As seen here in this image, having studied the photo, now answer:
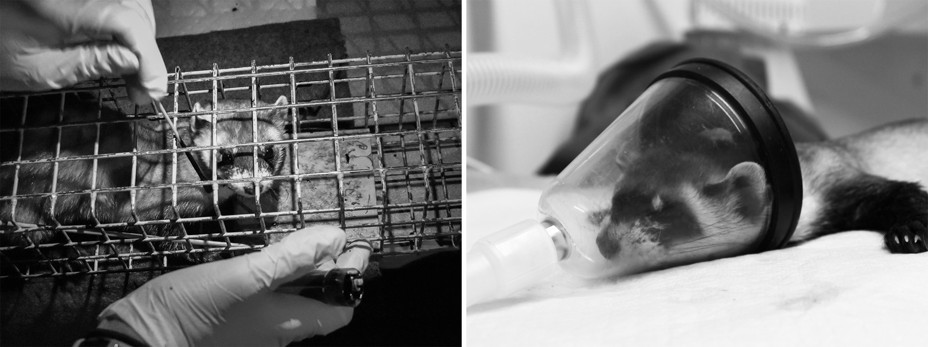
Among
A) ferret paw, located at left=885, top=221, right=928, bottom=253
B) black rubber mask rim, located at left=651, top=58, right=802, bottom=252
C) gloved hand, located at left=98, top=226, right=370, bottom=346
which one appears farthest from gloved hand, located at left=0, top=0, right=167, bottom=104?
ferret paw, located at left=885, top=221, right=928, bottom=253

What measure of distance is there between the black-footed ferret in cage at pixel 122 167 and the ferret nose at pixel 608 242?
1.66ft

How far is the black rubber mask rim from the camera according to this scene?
0.82 meters

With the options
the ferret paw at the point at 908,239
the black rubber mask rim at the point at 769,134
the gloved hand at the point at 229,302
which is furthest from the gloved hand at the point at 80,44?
the ferret paw at the point at 908,239

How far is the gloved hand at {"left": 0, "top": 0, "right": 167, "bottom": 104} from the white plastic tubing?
1.67 feet

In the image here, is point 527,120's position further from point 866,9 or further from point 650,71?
point 866,9

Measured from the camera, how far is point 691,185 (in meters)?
0.85

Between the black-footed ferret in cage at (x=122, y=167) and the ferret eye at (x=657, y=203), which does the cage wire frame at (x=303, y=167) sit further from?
the ferret eye at (x=657, y=203)

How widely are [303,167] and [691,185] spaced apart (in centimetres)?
58

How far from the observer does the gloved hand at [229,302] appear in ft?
3.18

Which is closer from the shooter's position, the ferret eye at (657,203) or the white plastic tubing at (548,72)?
the ferret eye at (657,203)

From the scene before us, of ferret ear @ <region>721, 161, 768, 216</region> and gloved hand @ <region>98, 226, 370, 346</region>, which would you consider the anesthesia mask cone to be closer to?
ferret ear @ <region>721, 161, 768, 216</region>

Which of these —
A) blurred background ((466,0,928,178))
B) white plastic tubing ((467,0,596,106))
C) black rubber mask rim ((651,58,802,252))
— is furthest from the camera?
blurred background ((466,0,928,178))

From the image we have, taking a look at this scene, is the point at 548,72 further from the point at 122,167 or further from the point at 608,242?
the point at 122,167

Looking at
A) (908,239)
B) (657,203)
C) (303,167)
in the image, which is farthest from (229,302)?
(908,239)
